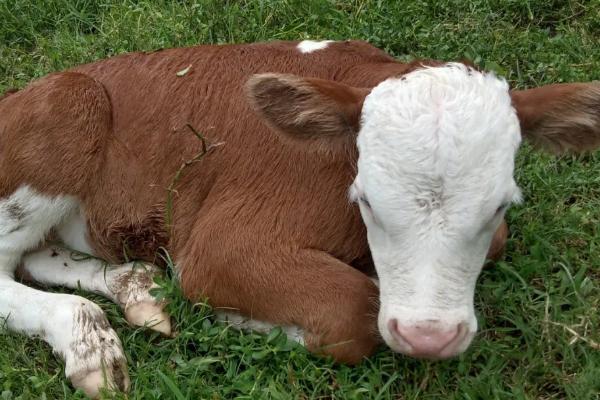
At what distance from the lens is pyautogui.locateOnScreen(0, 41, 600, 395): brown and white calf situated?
3266mm

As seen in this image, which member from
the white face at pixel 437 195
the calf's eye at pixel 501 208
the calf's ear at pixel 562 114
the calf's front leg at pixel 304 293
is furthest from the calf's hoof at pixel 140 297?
the calf's ear at pixel 562 114

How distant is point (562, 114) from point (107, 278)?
8.40 ft

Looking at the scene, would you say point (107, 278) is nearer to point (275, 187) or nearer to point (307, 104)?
point (275, 187)

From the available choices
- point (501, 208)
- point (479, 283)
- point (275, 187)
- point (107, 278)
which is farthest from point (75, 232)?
point (501, 208)

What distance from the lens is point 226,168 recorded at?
4301mm

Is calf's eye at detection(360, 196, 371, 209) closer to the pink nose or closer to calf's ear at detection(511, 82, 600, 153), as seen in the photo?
the pink nose

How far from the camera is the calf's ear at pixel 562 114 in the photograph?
11.4 feet

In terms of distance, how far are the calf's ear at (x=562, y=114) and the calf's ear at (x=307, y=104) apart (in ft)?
2.31

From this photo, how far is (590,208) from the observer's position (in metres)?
4.70

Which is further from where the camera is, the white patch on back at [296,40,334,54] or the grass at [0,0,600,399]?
the white patch on back at [296,40,334,54]

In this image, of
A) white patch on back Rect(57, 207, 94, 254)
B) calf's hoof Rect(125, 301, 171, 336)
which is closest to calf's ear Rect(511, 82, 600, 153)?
calf's hoof Rect(125, 301, 171, 336)

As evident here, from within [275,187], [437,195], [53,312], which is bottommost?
[53,312]

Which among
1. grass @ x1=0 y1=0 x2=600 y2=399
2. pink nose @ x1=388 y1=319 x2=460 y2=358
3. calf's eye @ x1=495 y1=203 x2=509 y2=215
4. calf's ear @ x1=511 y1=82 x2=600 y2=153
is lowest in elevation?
grass @ x1=0 y1=0 x2=600 y2=399

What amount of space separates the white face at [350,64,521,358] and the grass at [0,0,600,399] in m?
0.53
